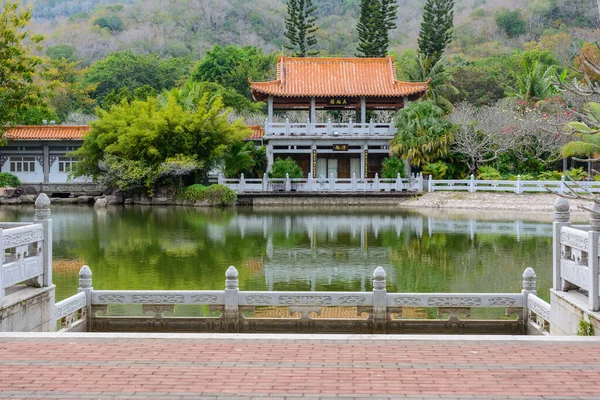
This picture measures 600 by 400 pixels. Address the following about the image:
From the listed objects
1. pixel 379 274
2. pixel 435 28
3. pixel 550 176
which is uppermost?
pixel 435 28

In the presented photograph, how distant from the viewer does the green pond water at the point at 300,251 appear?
13023 mm

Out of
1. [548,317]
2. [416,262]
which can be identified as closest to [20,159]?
[416,262]

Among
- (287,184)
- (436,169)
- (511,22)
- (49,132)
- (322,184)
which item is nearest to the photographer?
(436,169)

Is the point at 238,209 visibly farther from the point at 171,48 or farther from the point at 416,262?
the point at 171,48

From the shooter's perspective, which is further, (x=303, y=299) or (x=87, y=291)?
(x=87, y=291)

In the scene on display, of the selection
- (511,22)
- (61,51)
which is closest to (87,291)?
(61,51)

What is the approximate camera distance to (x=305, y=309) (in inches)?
372

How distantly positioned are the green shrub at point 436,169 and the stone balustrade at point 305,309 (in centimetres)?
2456

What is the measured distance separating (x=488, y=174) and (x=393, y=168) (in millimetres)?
4233

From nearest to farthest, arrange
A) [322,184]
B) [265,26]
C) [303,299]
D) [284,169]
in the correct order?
1. [303,299]
2. [322,184]
3. [284,169]
4. [265,26]

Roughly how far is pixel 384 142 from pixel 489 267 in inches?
855

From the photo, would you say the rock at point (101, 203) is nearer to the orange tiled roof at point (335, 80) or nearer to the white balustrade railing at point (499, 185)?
the orange tiled roof at point (335, 80)

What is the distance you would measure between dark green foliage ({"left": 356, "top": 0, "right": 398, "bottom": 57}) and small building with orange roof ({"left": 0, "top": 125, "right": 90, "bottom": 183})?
16.6 meters

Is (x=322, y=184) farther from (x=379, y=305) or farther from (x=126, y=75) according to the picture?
(x=379, y=305)
